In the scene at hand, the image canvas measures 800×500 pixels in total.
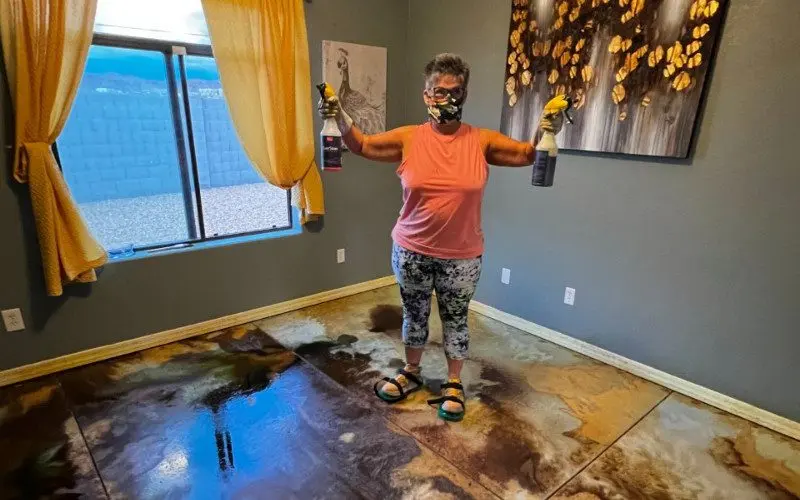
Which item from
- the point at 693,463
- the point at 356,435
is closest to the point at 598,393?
the point at 693,463

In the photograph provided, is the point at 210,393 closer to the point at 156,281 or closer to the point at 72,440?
the point at 72,440

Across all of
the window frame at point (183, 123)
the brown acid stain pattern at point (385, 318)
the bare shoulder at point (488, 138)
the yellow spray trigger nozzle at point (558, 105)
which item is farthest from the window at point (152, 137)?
the yellow spray trigger nozzle at point (558, 105)

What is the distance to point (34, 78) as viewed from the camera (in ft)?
6.19

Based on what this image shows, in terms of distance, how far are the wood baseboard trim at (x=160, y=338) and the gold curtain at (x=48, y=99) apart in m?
0.43

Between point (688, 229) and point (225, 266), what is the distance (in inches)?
99.2

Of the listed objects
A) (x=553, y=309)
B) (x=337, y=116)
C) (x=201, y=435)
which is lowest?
(x=201, y=435)

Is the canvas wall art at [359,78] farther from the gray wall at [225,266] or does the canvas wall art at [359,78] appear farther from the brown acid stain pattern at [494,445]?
the brown acid stain pattern at [494,445]

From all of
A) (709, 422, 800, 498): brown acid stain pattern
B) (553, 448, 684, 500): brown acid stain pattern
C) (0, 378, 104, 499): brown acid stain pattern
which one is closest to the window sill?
(0, 378, 104, 499): brown acid stain pattern

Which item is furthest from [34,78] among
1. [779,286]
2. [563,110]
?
[779,286]

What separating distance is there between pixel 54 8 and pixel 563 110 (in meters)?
2.10

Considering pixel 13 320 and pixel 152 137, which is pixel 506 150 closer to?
pixel 152 137

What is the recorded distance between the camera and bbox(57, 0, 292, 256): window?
7.22 feet

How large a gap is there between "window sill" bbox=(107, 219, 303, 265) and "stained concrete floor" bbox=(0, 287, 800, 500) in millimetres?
537

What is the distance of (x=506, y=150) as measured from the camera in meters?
1.77
